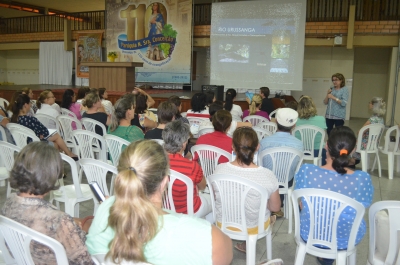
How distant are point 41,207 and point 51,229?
11 centimetres

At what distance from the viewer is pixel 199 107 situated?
4.77 meters

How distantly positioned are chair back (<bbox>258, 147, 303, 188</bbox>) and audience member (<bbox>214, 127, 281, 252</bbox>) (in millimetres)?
670

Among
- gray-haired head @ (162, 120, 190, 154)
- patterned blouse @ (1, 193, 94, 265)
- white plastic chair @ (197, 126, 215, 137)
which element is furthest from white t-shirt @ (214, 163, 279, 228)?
white plastic chair @ (197, 126, 215, 137)

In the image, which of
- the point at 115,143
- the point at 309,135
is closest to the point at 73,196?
the point at 115,143

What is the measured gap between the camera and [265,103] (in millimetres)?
6078

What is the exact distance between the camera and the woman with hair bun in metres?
1.20

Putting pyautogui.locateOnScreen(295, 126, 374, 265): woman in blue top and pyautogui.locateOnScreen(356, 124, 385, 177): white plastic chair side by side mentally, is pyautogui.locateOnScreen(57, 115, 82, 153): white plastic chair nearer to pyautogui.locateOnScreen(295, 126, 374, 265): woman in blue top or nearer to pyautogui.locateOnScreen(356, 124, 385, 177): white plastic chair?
pyautogui.locateOnScreen(295, 126, 374, 265): woman in blue top

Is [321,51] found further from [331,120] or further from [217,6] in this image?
[331,120]

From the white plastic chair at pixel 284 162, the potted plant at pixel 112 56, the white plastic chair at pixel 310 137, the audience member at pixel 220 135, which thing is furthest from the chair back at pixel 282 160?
Answer: the potted plant at pixel 112 56

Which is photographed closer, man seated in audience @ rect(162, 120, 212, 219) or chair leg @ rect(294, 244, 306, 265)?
chair leg @ rect(294, 244, 306, 265)

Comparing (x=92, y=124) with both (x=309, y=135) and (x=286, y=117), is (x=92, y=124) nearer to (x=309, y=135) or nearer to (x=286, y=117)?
(x=286, y=117)

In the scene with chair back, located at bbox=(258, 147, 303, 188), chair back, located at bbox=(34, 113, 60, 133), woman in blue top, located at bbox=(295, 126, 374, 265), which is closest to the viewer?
woman in blue top, located at bbox=(295, 126, 374, 265)

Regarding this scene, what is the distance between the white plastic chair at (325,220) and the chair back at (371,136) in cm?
287

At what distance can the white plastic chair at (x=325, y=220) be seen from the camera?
6.58ft
